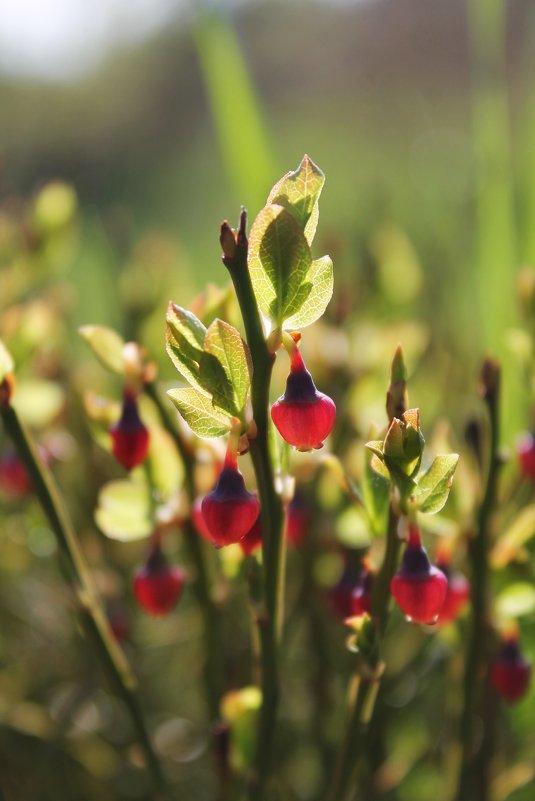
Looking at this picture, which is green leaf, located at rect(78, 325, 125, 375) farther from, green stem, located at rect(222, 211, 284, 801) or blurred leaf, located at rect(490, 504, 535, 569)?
blurred leaf, located at rect(490, 504, 535, 569)

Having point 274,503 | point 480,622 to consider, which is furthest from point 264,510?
point 480,622

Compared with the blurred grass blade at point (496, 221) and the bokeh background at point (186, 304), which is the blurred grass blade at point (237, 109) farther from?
the blurred grass blade at point (496, 221)

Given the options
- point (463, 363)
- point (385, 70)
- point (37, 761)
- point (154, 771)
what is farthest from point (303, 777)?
point (385, 70)

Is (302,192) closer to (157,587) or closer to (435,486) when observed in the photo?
(435,486)

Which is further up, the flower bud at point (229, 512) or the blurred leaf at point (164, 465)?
the flower bud at point (229, 512)

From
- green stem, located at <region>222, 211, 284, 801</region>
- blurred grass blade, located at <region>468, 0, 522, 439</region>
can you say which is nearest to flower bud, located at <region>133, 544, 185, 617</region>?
green stem, located at <region>222, 211, 284, 801</region>

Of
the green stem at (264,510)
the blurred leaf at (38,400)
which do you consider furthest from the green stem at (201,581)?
the blurred leaf at (38,400)
